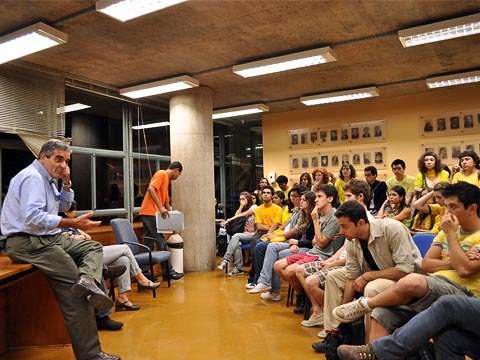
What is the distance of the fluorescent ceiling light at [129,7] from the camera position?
12.2 ft

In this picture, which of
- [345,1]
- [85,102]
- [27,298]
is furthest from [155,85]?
[27,298]

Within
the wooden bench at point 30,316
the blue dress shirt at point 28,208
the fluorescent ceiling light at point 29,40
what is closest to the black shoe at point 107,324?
the wooden bench at point 30,316

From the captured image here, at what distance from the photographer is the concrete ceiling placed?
4176 millimetres

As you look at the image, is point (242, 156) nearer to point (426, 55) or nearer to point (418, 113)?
point (418, 113)

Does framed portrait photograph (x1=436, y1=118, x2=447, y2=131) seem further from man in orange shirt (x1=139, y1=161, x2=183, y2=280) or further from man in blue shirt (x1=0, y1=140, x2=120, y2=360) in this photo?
man in blue shirt (x1=0, y1=140, x2=120, y2=360)

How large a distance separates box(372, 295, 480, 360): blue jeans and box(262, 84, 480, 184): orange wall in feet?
20.7

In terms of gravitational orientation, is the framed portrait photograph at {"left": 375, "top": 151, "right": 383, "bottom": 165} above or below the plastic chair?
above

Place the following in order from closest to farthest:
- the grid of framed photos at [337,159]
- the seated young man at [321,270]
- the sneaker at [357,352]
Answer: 1. the sneaker at [357,352]
2. the seated young man at [321,270]
3. the grid of framed photos at [337,159]

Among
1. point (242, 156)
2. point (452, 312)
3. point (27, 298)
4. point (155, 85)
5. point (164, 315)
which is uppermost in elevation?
point (155, 85)

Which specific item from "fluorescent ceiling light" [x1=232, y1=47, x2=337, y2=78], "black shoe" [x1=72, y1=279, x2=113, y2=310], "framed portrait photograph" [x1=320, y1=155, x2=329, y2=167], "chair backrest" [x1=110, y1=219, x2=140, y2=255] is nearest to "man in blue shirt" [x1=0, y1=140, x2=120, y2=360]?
"black shoe" [x1=72, y1=279, x2=113, y2=310]

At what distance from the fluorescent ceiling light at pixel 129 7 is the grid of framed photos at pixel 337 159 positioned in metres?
5.79

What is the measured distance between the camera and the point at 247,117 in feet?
33.0

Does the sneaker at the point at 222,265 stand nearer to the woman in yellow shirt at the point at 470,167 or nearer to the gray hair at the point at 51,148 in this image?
the woman in yellow shirt at the point at 470,167

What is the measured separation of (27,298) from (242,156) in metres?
7.86
